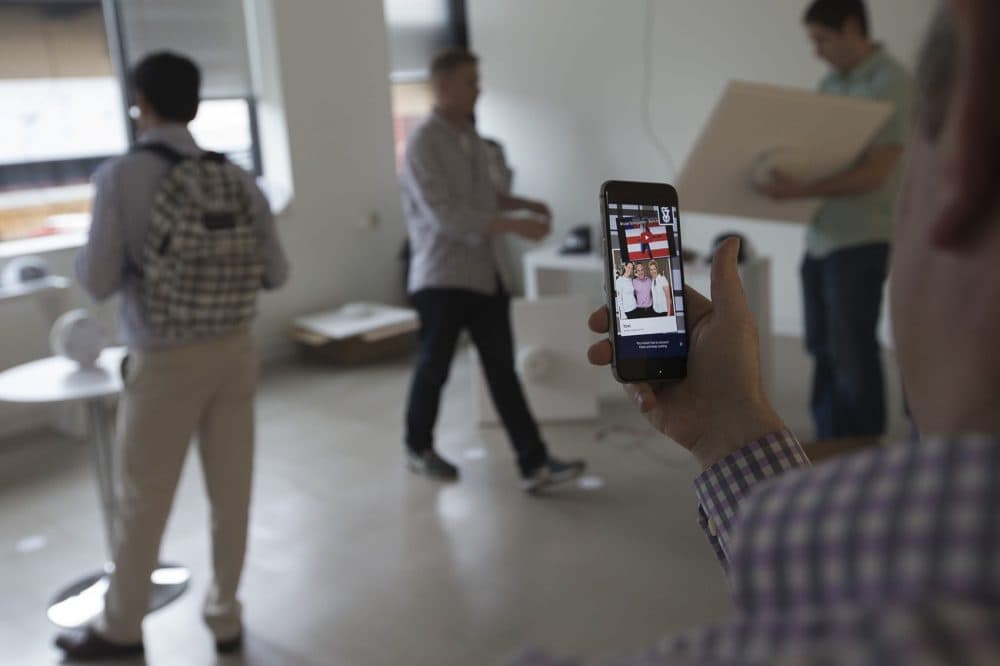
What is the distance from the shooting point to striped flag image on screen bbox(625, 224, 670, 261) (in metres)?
1.16

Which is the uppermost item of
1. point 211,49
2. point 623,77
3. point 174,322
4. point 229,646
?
point 211,49

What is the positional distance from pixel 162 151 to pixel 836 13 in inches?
78.9

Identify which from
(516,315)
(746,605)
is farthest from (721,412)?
(516,315)

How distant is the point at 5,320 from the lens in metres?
3.88

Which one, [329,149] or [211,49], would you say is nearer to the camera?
[211,49]

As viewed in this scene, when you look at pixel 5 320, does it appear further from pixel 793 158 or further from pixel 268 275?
pixel 793 158

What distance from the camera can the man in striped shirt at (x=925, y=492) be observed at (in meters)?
0.34

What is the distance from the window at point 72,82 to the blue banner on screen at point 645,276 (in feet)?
12.9

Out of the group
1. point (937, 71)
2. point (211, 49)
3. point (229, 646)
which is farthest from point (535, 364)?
point (937, 71)

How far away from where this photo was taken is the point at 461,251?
10.4 ft

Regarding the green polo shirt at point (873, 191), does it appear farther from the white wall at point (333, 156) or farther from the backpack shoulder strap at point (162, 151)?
the white wall at point (333, 156)

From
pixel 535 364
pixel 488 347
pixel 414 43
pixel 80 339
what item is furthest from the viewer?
pixel 414 43

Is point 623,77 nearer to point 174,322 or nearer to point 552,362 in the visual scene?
point 552,362

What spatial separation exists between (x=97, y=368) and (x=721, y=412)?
2.10 metres
